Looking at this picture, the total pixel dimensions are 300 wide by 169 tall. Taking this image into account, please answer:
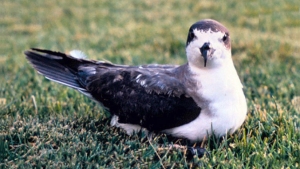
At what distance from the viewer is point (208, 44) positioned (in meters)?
3.81

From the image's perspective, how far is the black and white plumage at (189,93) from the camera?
388 centimetres

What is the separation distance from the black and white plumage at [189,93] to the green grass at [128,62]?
5.6 inches

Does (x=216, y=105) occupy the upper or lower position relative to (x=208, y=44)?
lower

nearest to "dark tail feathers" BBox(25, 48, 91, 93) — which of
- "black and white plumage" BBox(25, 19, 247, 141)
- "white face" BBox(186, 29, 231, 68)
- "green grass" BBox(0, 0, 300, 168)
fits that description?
"green grass" BBox(0, 0, 300, 168)

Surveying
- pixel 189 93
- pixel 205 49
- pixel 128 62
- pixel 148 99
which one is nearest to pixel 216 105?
pixel 189 93

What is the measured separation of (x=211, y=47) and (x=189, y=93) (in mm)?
432

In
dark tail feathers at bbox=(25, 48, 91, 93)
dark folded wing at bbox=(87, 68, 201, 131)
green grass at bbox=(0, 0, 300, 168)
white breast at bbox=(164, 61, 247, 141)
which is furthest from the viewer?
dark tail feathers at bbox=(25, 48, 91, 93)

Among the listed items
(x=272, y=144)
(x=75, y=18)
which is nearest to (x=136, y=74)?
(x=272, y=144)

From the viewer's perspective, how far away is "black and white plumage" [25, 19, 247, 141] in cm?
388

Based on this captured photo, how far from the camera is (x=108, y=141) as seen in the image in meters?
4.02

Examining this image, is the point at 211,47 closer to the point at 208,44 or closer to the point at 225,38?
the point at 208,44

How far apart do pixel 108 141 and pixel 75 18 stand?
6.47 metres

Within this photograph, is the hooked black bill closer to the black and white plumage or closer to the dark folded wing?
the black and white plumage

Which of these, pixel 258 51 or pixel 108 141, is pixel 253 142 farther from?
pixel 258 51
